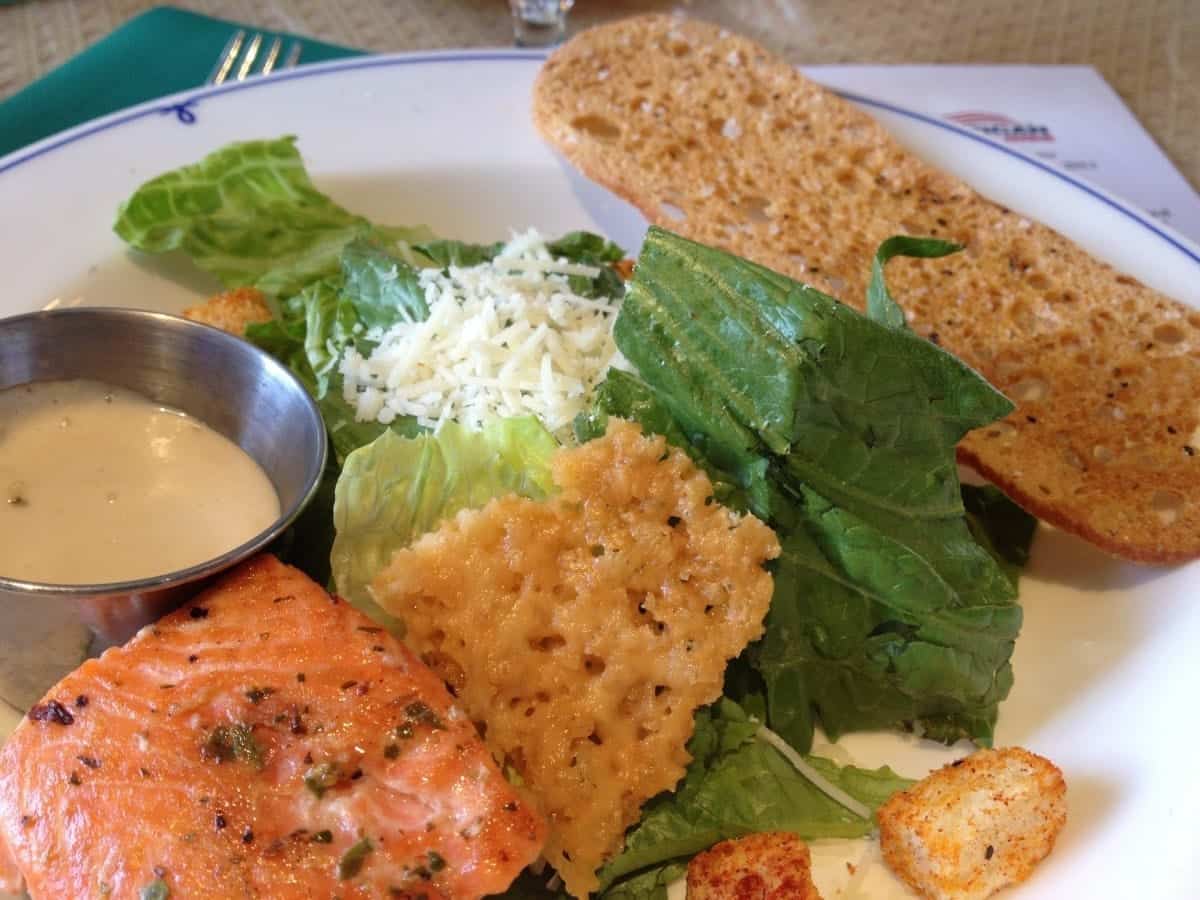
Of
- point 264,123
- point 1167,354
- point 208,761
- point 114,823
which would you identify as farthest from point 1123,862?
point 264,123

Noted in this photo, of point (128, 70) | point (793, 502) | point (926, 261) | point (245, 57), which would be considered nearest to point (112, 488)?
point (793, 502)

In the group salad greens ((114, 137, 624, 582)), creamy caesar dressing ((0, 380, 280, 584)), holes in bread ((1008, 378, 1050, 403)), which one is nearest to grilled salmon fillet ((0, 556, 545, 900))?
creamy caesar dressing ((0, 380, 280, 584))

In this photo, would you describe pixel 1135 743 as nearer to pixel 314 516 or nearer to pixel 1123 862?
pixel 1123 862

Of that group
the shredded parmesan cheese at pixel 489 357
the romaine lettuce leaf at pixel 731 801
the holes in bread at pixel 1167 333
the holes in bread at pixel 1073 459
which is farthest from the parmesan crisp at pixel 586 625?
the holes in bread at pixel 1167 333

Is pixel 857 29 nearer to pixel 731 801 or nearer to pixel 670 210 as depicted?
pixel 670 210

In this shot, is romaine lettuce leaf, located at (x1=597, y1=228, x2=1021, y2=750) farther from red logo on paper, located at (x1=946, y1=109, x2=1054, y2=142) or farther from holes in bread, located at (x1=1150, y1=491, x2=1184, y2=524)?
red logo on paper, located at (x1=946, y1=109, x2=1054, y2=142)

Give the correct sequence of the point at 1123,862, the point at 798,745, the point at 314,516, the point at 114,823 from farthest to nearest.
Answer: the point at 314,516
the point at 798,745
the point at 1123,862
the point at 114,823
